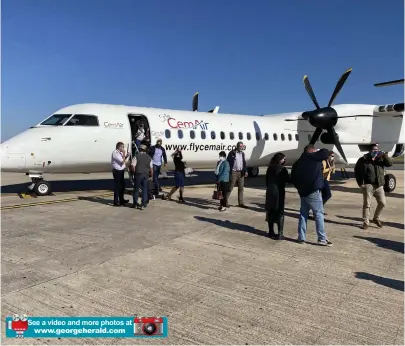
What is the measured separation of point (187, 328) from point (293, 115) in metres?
16.1

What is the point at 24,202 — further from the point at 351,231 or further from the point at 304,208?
the point at 351,231

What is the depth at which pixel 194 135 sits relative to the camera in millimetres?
Answer: 14180

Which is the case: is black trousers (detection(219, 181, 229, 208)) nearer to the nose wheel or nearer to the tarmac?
the tarmac

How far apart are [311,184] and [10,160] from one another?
900 cm

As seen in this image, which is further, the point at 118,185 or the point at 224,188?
the point at 118,185

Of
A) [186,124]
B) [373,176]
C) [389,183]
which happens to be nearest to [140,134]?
[186,124]

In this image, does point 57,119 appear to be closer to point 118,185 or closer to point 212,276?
point 118,185

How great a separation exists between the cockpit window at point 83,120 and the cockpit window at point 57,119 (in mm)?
204

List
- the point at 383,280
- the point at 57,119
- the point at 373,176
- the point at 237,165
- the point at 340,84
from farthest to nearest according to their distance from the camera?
1. the point at 340,84
2. the point at 57,119
3. the point at 237,165
4. the point at 373,176
5. the point at 383,280

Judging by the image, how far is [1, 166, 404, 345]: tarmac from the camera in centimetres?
352

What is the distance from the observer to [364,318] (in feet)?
12.1

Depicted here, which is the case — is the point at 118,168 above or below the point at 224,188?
above

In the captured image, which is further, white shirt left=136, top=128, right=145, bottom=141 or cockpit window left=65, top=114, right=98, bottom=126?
white shirt left=136, top=128, right=145, bottom=141

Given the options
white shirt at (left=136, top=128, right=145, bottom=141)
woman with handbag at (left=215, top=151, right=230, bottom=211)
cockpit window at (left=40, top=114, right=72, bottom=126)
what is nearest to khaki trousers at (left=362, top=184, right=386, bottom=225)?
woman with handbag at (left=215, top=151, right=230, bottom=211)
